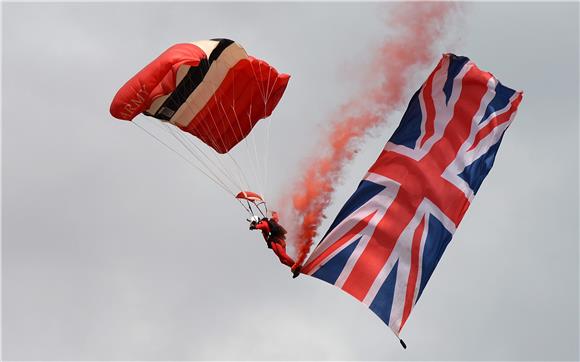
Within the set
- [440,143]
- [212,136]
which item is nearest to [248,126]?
[212,136]

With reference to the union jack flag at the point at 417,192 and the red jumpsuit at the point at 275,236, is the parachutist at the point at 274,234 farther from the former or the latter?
the union jack flag at the point at 417,192

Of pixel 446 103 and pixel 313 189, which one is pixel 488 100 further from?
pixel 313 189

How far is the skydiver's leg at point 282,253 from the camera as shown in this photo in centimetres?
2344

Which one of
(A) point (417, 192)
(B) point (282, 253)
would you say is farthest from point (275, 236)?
(A) point (417, 192)

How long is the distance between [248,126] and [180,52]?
9.12 feet

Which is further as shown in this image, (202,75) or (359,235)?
(202,75)

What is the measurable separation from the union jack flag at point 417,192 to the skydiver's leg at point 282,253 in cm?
37

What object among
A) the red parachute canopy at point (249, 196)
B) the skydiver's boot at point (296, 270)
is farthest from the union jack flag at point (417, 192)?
the red parachute canopy at point (249, 196)

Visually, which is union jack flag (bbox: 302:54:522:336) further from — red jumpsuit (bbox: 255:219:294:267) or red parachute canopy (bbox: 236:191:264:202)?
red parachute canopy (bbox: 236:191:264:202)

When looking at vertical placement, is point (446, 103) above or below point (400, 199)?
above

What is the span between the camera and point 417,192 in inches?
946

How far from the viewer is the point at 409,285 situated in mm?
23469

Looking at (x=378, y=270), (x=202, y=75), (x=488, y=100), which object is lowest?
(x=378, y=270)

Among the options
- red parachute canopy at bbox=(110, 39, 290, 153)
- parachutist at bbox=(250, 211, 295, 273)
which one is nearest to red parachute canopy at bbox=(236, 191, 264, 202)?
A: parachutist at bbox=(250, 211, 295, 273)
